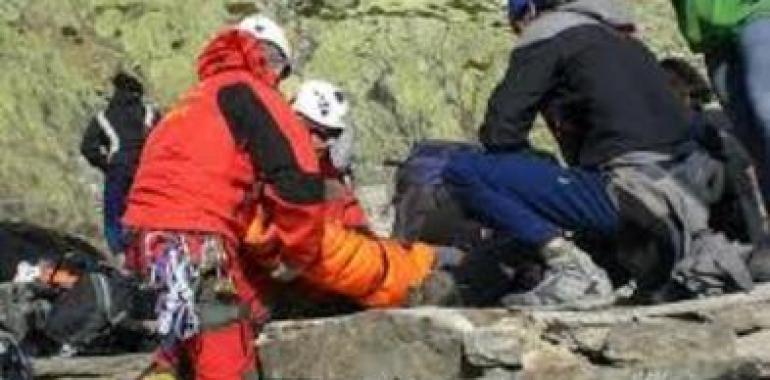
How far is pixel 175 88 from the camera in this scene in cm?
1978

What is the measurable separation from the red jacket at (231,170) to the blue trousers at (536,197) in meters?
0.65

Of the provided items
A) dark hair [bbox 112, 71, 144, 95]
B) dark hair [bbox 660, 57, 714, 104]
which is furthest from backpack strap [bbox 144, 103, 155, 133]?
dark hair [bbox 660, 57, 714, 104]

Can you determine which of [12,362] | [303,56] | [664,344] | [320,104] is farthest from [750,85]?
[303,56]

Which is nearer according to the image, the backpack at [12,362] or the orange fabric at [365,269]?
the backpack at [12,362]

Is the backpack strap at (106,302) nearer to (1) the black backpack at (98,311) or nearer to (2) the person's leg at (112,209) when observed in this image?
(1) the black backpack at (98,311)

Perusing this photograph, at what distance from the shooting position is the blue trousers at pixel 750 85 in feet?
23.8

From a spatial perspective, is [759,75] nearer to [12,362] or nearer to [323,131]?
[323,131]

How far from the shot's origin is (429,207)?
825 centimetres

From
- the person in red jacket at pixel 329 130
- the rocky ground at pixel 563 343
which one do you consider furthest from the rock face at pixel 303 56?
the rocky ground at pixel 563 343

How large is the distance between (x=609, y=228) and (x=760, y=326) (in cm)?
74

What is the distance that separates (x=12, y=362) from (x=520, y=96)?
7.30 feet

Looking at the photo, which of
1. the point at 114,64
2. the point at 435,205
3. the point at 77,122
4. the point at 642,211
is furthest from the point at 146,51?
the point at 642,211

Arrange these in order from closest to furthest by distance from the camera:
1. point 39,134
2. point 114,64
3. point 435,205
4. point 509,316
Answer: point 509,316 < point 435,205 < point 39,134 < point 114,64

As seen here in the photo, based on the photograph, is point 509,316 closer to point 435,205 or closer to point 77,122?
point 435,205
